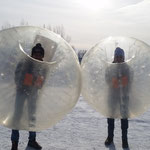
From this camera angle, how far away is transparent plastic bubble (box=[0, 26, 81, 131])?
2734mm

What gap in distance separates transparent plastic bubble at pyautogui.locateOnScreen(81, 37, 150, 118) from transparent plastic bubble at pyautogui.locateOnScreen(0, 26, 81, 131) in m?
0.36

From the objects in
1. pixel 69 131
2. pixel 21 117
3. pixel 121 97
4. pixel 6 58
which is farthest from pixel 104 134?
pixel 6 58

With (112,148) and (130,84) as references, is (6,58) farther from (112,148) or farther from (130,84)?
(112,148)

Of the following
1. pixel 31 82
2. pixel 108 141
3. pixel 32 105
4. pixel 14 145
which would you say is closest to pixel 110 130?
pixel 108 141

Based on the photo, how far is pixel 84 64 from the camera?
333 cm

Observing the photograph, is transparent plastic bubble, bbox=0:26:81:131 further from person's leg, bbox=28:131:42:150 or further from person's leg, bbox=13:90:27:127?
person's leg, bbox=28:131:42:150

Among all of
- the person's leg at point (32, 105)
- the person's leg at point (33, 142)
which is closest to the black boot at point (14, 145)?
the person's leg at point (33, 142)

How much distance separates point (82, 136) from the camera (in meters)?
4.36

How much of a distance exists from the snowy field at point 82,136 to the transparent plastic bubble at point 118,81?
90cm

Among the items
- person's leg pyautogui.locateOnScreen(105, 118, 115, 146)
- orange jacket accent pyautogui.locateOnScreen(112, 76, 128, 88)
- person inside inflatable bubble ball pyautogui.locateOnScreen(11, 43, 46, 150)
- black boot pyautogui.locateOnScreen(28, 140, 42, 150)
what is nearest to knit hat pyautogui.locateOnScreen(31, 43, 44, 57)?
person inside inflatable bubble ball pyautogui.locateOnScreen(11, 43, 46, 150)

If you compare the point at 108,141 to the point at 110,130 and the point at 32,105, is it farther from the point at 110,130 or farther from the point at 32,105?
the point at 32,105

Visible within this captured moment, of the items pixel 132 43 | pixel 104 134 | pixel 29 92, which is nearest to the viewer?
pixel 29 92

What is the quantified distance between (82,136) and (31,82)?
198 cm

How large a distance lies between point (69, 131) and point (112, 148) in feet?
3.30
